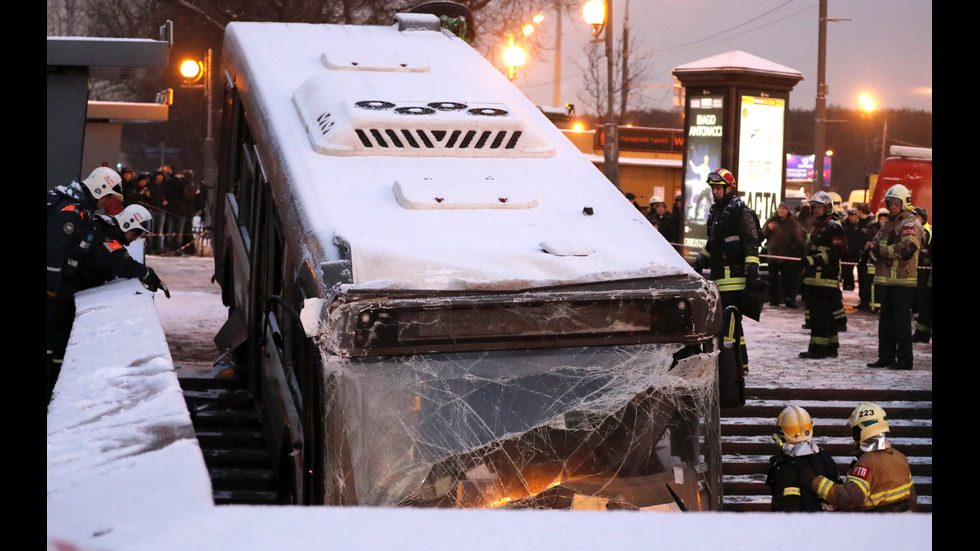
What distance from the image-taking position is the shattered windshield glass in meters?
4.43

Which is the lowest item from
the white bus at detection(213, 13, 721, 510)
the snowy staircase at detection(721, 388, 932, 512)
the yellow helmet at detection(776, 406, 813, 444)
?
the snowy staircase at detection(721, 388, 932, 512)

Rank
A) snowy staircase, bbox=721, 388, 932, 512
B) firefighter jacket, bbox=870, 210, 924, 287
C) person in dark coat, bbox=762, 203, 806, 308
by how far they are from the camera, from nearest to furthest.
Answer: snowy staircase, bbox=721, 388, 932, 512
firefighter jacket, bbox=870, 210, 924, 287
person in dark coat, bbox=762, 203, 806, 308

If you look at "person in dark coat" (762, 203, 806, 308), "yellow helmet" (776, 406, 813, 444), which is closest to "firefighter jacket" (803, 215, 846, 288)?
"person in dark coat" (762, 203, 806, 308)

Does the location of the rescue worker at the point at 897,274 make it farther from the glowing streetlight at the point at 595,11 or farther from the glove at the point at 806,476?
the glowing streetlight at the point at 595,11

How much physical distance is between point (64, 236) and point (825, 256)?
26.3ft

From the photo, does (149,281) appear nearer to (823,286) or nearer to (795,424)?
(795,424)

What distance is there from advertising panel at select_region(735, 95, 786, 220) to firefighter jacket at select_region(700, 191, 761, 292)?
774 cm

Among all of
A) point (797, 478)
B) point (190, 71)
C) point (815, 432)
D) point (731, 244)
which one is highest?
point (190, 71)

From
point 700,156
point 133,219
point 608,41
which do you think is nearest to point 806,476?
point 133,219

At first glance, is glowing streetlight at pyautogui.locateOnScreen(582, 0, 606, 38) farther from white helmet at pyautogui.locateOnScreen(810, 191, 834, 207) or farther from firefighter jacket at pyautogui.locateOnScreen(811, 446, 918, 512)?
firefighter jacket at pyautogui.locateOnScreen(811, 446, 918, 512)

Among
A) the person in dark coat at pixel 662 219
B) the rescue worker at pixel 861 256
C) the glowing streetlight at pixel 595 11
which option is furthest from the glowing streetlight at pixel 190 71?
the rescue worker at pixel 861 256

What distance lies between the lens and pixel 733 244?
33.1 feet

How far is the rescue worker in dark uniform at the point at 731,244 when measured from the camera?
1005 centimetres

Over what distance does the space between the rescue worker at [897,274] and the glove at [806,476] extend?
569 cm
